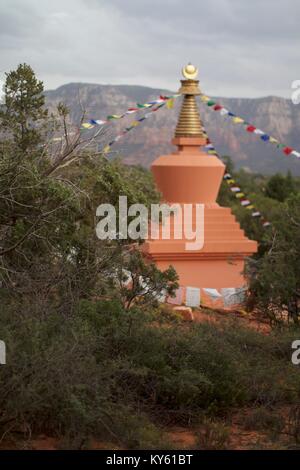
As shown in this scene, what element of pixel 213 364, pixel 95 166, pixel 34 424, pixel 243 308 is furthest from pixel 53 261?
pixel 243 308

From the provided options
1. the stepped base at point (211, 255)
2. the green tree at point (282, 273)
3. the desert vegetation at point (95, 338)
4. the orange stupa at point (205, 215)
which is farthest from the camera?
the orange stupa at point (205, 215)

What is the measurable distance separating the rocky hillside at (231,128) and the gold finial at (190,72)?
71.2 metres

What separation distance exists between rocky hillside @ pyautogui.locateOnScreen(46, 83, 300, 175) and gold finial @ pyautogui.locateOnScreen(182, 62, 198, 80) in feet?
234

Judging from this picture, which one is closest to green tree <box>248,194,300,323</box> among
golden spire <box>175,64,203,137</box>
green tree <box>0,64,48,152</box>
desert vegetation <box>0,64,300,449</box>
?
desert vegetation <box>0,64,300,449</box>

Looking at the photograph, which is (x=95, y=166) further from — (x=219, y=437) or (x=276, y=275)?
(x=219, y=437)

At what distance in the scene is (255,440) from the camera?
706cm

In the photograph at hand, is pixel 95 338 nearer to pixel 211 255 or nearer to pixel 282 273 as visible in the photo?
pixel 282 273

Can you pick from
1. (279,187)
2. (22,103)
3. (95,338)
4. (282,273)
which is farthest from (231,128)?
(95,338)

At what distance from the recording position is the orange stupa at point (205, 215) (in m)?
16.5

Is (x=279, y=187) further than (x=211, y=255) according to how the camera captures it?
Yes

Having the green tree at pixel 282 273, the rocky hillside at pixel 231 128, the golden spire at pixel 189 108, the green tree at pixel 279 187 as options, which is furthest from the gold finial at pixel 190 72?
the rocky hillside at pixel 231 128

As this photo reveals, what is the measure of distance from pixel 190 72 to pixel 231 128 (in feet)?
308

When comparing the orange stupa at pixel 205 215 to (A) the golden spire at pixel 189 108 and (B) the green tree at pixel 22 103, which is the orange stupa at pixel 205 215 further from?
(B) the green tree at pixel 22 103

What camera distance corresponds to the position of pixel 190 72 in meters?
18.0
